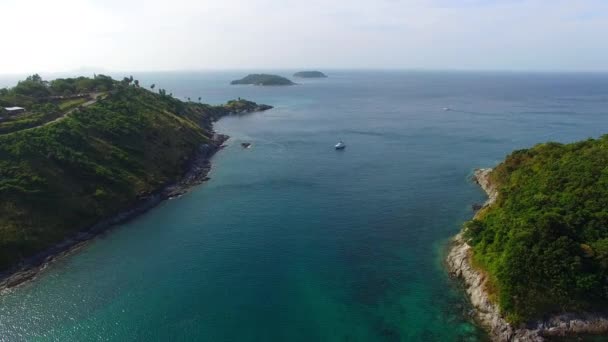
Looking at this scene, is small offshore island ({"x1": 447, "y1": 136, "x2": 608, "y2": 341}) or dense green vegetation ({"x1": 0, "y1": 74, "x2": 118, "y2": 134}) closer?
small offshore island ({"x1": 447, "y1": 136, "x2": 608, "y2": 341})

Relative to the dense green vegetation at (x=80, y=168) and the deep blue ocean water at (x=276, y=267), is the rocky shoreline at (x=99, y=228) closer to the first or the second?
the dense green vegetation at (x=80, y=168)

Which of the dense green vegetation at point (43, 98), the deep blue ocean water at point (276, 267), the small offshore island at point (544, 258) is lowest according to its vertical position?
the deep blue ocean water at point (276, 267)

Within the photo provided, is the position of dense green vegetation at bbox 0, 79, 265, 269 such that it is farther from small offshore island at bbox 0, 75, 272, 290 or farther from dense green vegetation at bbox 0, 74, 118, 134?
dense green vegetation at bbox 0, 74, 118, 134

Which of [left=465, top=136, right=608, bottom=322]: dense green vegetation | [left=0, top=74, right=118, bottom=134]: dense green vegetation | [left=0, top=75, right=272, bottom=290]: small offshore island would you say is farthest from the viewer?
[left=0, top=74, right=118, bottom=134]: dense green vegetation

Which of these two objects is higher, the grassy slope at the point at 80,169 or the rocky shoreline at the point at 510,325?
the grassy slope at the point at 80,169

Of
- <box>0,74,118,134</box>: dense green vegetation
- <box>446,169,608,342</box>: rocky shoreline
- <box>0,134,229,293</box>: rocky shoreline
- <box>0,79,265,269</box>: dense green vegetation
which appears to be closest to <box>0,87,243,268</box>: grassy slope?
<box>0,79,265,269</box>: dense green vegetation

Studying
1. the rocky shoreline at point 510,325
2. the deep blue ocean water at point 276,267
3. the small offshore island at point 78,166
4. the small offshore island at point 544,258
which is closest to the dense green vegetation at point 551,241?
the small offshore island at point 544,258

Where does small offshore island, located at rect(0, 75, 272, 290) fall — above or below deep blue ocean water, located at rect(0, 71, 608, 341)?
above
